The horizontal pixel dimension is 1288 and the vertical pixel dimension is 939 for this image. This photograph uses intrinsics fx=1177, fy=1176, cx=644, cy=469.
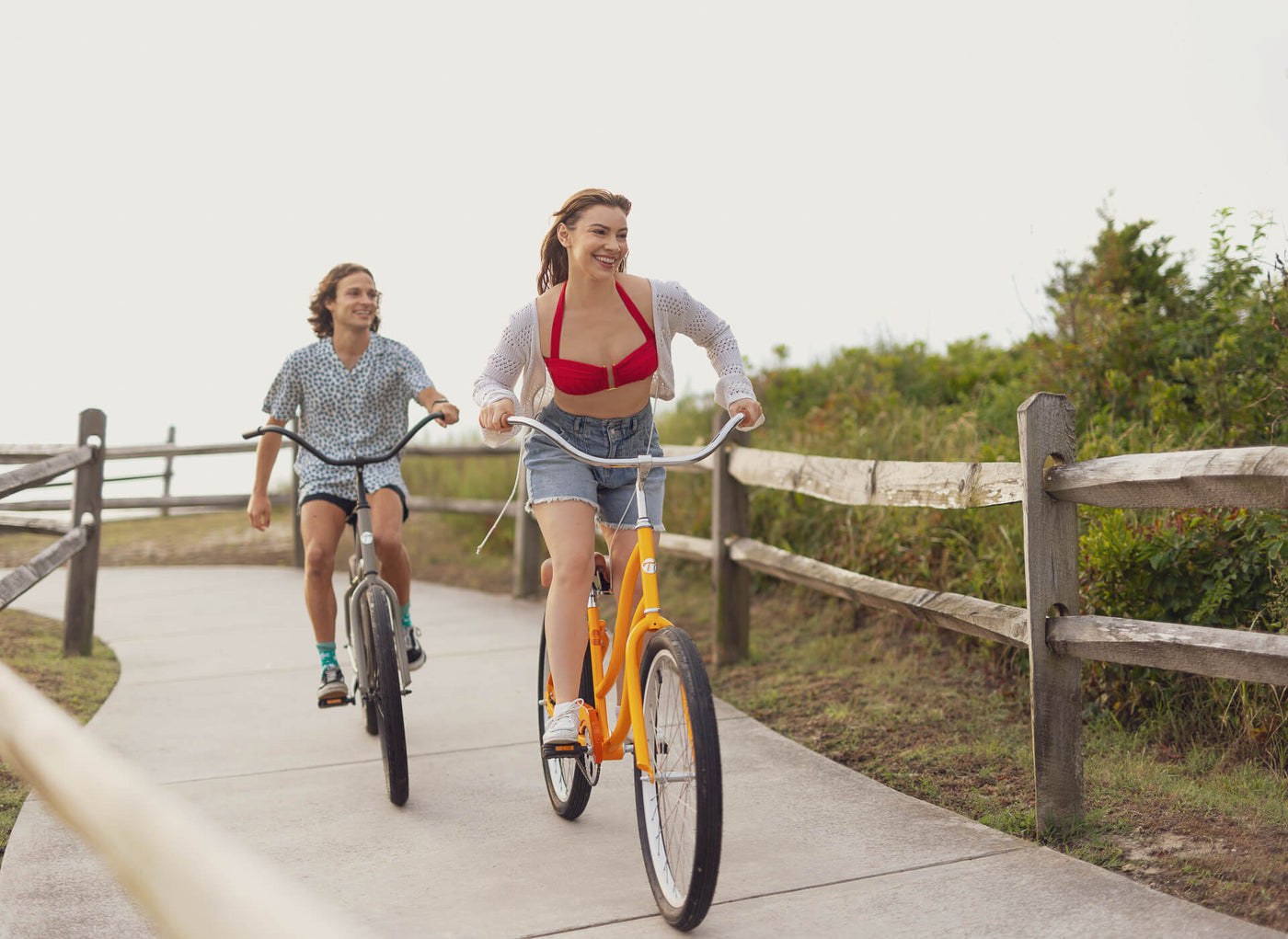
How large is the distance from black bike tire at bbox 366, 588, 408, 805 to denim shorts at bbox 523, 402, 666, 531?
2.81ft

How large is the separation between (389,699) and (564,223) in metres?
1.79

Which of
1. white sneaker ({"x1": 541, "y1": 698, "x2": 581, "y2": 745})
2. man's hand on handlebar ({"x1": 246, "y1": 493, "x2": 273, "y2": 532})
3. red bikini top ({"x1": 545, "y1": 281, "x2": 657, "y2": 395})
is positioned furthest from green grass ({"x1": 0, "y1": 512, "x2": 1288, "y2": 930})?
man's hand on handlebar ({"x1": 246, "y1": 493, "x2": 273, "y2": 532})

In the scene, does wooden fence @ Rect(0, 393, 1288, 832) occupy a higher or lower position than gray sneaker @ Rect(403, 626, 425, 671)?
higher

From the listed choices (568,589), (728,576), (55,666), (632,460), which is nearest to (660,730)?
(568,589)

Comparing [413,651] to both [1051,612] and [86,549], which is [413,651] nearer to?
[1051,612]

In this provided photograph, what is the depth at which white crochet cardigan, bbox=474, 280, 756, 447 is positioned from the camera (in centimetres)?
379

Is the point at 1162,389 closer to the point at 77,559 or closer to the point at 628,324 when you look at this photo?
the point at 628,324

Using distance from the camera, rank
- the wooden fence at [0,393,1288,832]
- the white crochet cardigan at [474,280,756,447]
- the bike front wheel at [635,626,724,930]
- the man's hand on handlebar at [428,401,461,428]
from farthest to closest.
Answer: the man's hand on handlebar at [428,401,461,428] → the white crochet cardigan at [474,280,756,447] → the wooden fence at [0,393,1288,832] → the bike front wheel at [635,626,724,930]

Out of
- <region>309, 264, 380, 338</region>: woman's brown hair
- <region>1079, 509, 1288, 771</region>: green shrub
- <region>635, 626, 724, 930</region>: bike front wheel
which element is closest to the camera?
<region>635, 626, 724, 930</region>: bike front wheel

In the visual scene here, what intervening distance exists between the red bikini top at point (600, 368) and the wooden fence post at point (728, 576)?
2852mm

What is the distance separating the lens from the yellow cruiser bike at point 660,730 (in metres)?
2.95

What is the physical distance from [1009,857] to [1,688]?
2837 mm

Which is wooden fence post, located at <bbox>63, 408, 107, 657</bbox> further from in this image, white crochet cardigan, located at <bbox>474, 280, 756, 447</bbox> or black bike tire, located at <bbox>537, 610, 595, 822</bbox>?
white crochet cardigan, located at <bbox>474, 280, 756, 447</bbox>

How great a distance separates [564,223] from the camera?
390 centimetres
